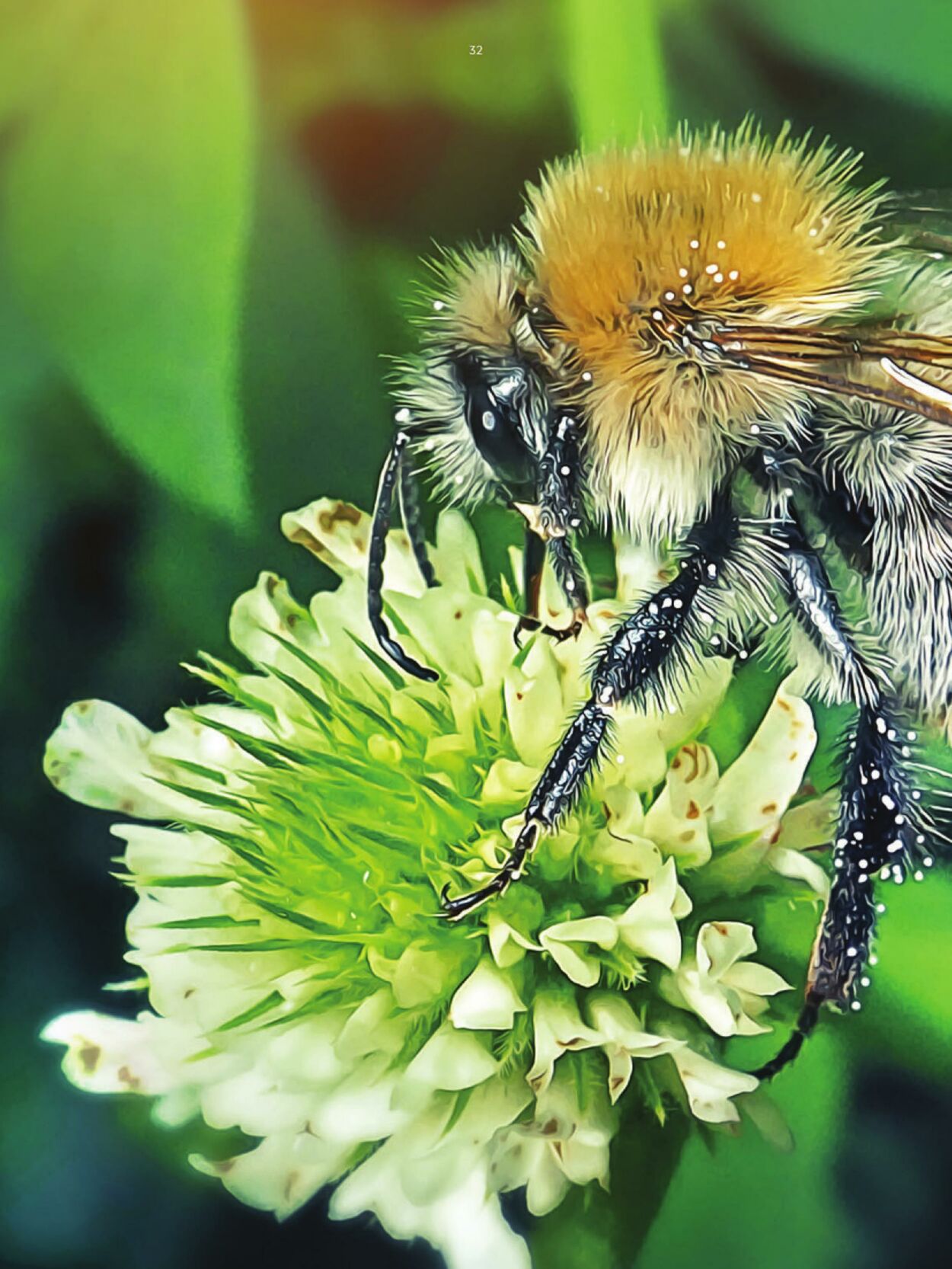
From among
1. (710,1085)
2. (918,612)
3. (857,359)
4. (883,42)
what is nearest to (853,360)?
(857,359)

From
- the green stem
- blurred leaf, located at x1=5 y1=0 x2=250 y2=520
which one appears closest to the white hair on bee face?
blurred leaf, located at x1=5 y1=0 x2=250 y2=520

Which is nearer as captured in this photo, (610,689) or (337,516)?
(610,689)

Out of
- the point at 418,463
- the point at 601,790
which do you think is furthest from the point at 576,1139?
the point at 418,463

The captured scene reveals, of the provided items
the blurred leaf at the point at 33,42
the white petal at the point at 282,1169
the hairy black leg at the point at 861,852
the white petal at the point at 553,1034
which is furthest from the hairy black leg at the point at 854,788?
the blurred leaf at the point at 33,42

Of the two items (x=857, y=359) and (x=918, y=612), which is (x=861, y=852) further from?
(x=857, y=359)

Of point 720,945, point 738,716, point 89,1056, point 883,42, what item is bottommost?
point 89,1056

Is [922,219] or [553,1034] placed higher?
[922,219]
